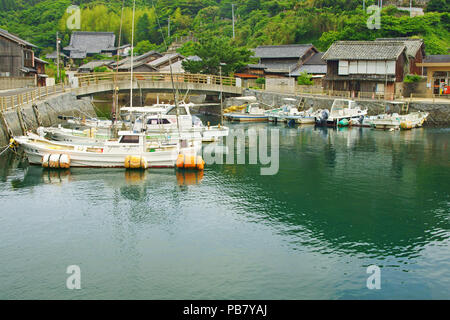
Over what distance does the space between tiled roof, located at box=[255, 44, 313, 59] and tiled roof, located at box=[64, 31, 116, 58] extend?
43.5m

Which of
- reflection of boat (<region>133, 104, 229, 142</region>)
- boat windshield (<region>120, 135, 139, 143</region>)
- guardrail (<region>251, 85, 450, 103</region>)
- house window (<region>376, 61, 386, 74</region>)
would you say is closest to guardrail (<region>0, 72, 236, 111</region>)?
reflection of boat (<region>133, 104, 229, 142</region>)

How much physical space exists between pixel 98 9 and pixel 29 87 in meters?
75.5

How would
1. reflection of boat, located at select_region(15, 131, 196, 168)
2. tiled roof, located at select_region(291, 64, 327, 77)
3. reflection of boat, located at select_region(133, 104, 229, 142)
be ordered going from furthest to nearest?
tiled roof, located at select_region(291, 64, 327, 77) < reflection of boat, located at select_region(133, 104, 229, 142) < reflection of boat, located at select_region(15, 131, 196, 168)

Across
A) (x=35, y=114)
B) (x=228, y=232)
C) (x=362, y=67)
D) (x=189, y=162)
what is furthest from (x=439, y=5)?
(x=228, y=232)

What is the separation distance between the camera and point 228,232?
22.9 meters

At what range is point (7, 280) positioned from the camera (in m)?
18.1

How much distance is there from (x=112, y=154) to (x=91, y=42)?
299ft

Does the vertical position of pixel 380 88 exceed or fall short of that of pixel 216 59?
it falls short

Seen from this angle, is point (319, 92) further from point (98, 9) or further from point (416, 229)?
point (98, 9)

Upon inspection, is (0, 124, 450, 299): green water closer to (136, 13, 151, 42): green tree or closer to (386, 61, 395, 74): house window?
(386, 61, 395, 74): house window

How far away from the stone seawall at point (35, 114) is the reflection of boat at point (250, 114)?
2089cm

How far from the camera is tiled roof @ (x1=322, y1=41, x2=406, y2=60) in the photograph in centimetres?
6472

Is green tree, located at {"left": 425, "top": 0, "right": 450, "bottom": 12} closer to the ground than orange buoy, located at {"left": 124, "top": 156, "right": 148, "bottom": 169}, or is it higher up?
higher up

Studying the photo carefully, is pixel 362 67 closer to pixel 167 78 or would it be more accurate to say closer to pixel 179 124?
pixel 167 78
